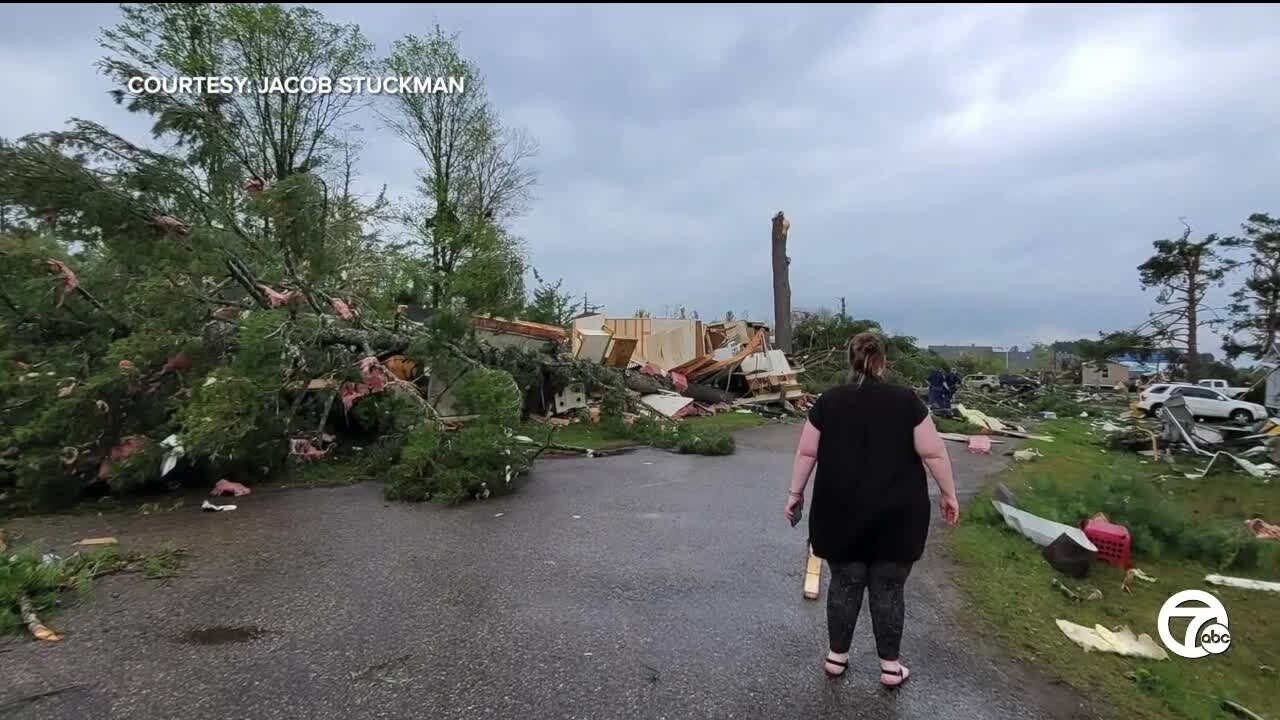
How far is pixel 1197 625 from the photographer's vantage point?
403 centimetres

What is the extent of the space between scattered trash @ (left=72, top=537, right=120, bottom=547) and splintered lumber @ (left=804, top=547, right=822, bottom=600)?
5224 mm

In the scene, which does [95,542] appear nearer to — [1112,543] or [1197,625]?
[1197,625]

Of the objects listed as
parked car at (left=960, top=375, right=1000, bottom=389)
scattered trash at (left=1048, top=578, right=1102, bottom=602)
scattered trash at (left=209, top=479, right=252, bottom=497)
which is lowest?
scattered trash at (left=1048, top=578, right=1102, bottom=602)

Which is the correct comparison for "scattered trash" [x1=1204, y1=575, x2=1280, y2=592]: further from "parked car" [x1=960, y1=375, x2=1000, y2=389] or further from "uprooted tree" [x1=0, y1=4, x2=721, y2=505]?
"parked car" [x1=960, y1=375, x2=1000, y2=389]

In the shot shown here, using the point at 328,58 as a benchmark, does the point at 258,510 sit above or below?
below

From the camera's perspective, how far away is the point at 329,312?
8539mm

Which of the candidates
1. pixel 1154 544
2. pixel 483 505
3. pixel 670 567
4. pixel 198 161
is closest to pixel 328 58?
pixel 198 161

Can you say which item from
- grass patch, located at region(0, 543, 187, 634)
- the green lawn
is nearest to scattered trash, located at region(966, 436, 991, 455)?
the green lawn

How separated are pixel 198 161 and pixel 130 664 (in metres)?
6.40

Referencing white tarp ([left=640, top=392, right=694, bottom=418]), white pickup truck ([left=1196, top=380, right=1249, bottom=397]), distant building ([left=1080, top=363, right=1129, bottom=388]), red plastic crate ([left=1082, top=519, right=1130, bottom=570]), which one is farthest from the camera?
distant building ([left=1080, top=363, right=1129, bottom=388])

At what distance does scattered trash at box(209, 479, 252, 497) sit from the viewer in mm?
6559

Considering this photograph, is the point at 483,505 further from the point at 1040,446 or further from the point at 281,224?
the point at 1040,446

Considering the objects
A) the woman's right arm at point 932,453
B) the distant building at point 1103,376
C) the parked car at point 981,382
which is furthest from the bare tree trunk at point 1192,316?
the woman's right arm at point 932,453

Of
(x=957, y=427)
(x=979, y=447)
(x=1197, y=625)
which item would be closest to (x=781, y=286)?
(x=957, y=427)
